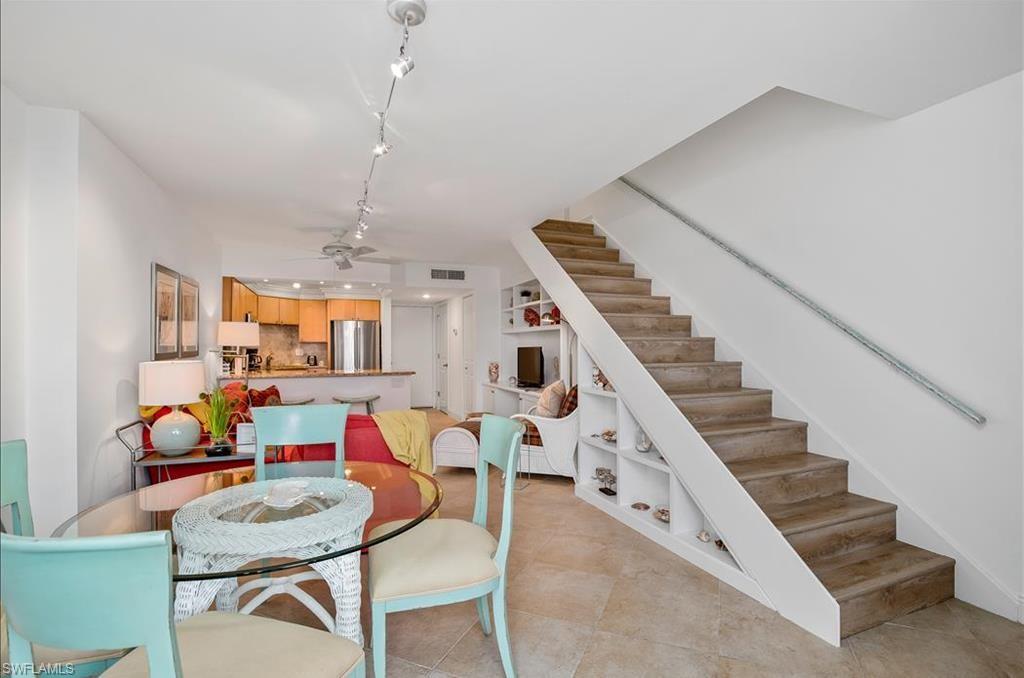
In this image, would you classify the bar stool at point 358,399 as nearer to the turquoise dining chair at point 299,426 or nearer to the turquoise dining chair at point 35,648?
the turquoise dining chair at point 299,426

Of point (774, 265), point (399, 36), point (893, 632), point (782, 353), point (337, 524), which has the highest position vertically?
point (399, 36)

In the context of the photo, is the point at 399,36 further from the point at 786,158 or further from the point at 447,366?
the point at 447,366

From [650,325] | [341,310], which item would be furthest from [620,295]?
[341,310]

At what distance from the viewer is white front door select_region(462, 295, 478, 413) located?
7.12 metres

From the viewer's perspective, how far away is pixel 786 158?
3.08m

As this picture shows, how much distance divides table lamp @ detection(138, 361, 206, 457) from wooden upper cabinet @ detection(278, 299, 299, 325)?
5261mm

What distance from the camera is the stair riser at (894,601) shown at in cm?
204

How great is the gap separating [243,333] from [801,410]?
190 inches

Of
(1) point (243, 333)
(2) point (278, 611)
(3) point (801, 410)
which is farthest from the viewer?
(1) point (243, 333)

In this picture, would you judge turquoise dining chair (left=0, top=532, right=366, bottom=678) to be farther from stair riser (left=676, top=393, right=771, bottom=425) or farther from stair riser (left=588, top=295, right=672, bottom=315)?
stair riser (left=588, top=295, right=672, bottom=315)

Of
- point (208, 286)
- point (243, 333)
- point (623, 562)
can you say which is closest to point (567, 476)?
point (623, 562)

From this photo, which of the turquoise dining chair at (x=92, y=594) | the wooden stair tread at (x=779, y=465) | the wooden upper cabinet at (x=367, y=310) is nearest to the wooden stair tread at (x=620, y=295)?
the wooden stair tread at (x=779, y=465)

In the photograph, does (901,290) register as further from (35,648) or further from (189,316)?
(189,316)

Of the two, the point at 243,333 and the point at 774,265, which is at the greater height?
the point at 774,265
